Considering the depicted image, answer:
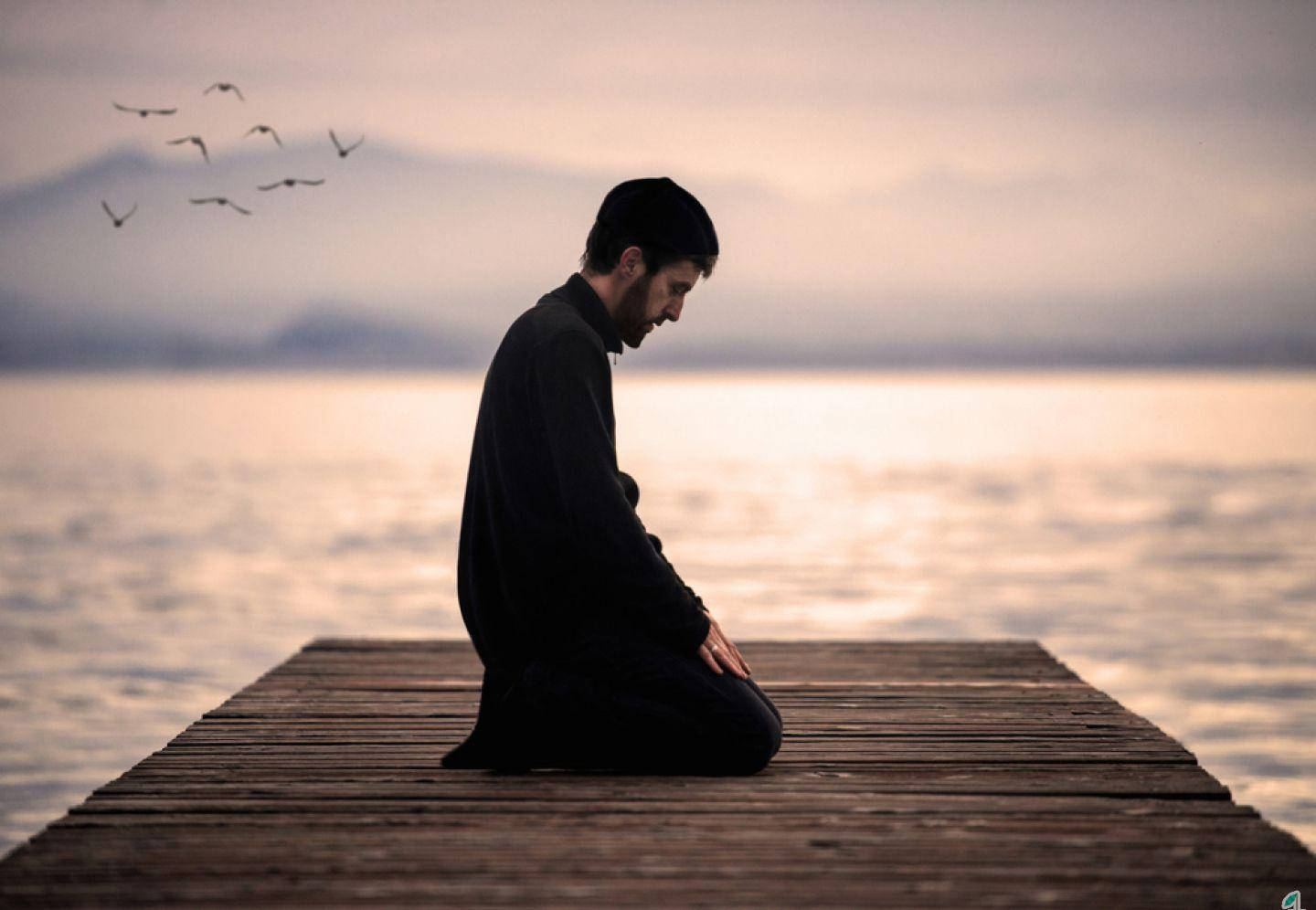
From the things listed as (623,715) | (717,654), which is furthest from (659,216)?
(623,715)

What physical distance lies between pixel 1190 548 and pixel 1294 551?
1340 mm

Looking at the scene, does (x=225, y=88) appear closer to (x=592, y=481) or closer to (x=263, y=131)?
(x=263, y=131)

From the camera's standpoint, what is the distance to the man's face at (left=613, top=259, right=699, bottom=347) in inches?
162

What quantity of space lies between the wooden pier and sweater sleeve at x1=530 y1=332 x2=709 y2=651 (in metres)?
0.56

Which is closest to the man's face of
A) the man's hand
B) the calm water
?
the man's hand

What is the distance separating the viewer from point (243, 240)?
225ft

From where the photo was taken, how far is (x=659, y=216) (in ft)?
13.2

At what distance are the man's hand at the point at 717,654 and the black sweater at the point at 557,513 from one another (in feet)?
0.20

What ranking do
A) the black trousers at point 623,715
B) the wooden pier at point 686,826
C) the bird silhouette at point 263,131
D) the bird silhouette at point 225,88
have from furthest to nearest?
the bird silhouette at point 263,131 → the bird silhouette at point 225,88 → the black trousers at point 623,715 → the wooden pier at point 686,826

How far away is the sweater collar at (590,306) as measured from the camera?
4121 millimetres

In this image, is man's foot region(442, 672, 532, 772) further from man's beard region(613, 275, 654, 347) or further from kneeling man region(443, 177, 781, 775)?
man's beard region(613, 275, 654, 347)

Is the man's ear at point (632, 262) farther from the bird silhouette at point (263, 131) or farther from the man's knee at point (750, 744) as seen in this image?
the bird silhouette at point (263, 131)

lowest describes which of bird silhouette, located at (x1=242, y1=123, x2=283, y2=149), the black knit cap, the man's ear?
the man's ear

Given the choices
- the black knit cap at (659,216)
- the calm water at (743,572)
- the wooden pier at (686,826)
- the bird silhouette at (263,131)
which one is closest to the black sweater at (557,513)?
the black knit cap at (659,216)
